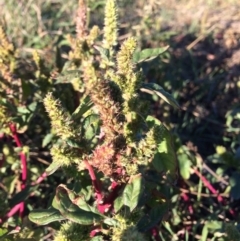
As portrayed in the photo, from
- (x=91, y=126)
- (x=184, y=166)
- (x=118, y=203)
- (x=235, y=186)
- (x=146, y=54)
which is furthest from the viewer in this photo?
(x=184, y=166)

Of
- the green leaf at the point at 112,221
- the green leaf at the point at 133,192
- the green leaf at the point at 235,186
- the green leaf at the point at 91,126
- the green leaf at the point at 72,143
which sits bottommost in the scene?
the green leaf at the point at 235,186

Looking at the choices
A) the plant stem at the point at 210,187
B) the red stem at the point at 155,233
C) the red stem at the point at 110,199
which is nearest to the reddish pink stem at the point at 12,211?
the red stem at the point at 110,199

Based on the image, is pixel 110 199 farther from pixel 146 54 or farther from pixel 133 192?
pixel 146 54

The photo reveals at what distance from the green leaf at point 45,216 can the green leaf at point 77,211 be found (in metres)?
0.03

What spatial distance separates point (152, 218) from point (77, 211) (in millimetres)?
298

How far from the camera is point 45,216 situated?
1.51 m

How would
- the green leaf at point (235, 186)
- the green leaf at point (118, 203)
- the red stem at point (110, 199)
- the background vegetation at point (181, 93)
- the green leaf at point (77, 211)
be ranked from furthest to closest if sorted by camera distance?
1. the background vegetation at point (181, 93)
2. the green leaf at point (235, 186)
3. the red stem at point (110, 199)
4. the green leaf at point (118, 203)
5. the green leaf at point (77, 211)

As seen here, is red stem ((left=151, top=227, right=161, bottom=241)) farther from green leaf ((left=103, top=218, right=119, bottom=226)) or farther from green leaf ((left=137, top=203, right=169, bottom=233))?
green leaf ((left=103, top=218, right=119, bottom=226))

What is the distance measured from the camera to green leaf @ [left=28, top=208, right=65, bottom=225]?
1.48 metres

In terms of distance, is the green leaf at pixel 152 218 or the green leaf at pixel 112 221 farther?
the green leaf at pixel 152 218

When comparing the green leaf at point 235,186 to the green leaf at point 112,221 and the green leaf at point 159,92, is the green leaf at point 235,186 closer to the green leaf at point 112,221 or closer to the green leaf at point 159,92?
the green leaf at point 159,92

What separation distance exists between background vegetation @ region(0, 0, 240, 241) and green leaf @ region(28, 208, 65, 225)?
0.43 metres

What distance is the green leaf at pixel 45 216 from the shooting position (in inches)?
58.3

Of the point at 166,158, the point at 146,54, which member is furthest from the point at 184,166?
the point at 146,54
